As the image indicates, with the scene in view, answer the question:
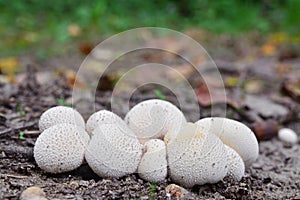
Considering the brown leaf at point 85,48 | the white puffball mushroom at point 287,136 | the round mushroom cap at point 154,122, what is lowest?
the white puffball mushroom at point 287,136

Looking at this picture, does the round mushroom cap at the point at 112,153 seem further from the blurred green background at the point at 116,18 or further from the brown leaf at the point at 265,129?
the blurred green background at the point at 116,18

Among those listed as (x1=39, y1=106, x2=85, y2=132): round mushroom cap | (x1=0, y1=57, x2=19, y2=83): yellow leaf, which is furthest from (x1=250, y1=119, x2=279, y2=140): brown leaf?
(x1=0, y1=57, x2=19, y2=83): yellow leaf

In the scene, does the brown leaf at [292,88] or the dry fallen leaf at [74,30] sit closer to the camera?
the brown leaf at [292,88]

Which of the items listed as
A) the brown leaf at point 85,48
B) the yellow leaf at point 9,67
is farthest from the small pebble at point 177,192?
the brown leaf at point 85,48

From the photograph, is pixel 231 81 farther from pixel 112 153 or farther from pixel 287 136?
pixel 112 153

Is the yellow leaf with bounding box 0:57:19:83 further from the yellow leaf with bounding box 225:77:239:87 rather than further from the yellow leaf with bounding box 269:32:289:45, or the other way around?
the yellow leaf with bounding box 269:32:289:45
